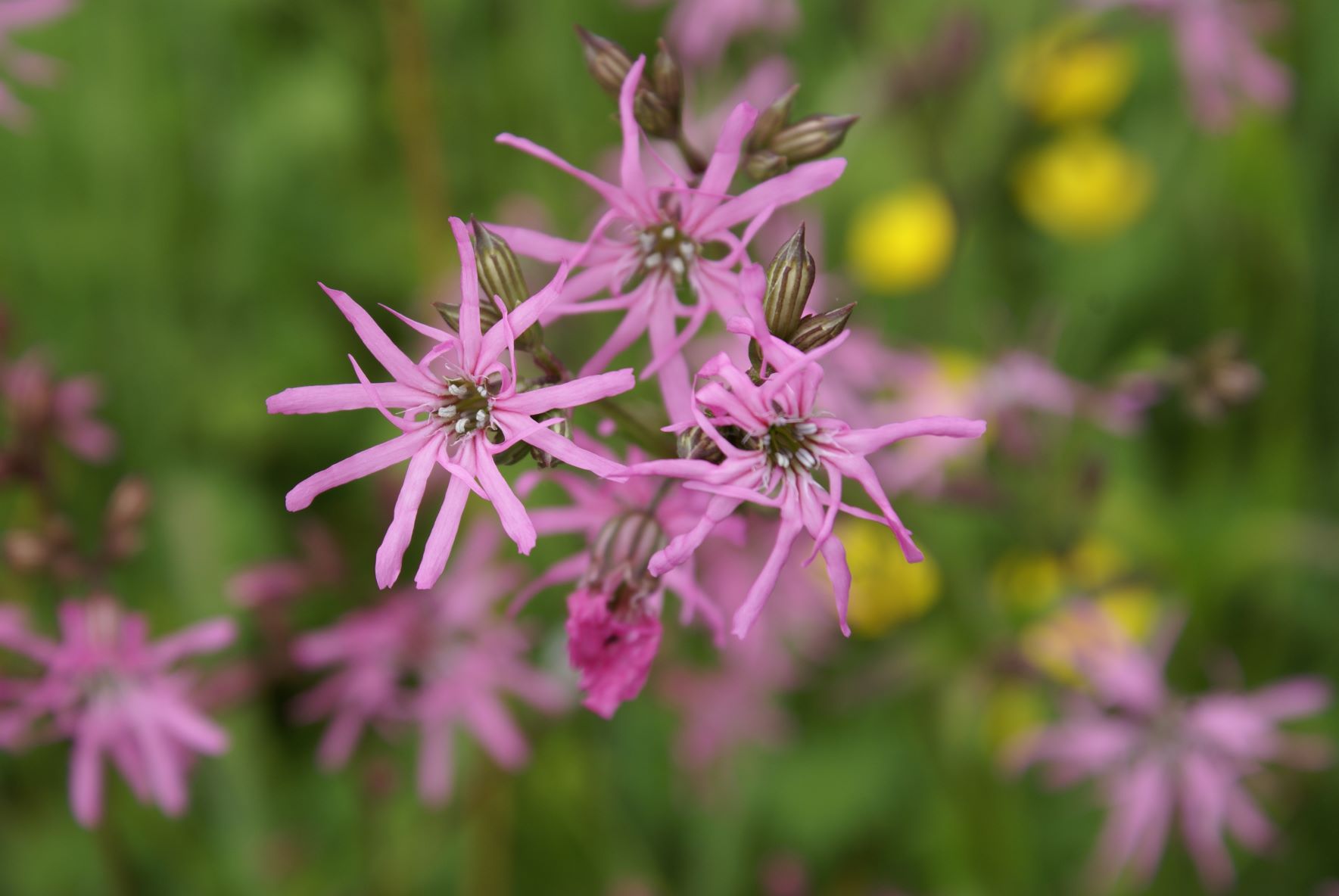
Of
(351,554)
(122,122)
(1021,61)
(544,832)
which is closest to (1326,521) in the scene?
(1021,61)

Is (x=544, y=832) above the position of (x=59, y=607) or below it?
below

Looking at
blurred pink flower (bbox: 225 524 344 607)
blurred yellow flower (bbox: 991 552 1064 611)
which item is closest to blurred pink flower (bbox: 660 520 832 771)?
blurred yellow flower (bbox: 991 552 1064 611)

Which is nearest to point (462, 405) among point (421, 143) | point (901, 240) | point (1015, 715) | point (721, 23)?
point (421, 143)

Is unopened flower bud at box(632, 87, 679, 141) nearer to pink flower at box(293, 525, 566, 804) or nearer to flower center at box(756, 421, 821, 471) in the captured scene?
flower center at box(756, 421, 821, 471)

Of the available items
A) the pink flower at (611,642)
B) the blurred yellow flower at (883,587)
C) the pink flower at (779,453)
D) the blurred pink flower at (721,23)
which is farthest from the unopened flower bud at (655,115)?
the blurred pink flower at (721,23)

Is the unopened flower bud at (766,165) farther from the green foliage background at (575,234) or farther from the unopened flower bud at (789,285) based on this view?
the green foliage background at (575,234)

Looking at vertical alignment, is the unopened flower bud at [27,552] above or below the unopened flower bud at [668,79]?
below

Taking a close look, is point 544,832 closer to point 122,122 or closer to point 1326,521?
point 1326,521
